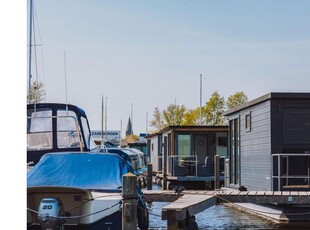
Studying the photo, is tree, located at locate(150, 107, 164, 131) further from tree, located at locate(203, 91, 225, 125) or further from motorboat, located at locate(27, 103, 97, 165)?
motorboat, located at locate(27, 103, 97, 165)

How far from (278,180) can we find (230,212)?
241 inches

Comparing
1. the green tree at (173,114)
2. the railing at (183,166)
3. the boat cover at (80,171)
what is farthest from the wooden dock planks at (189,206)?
the green tree at (173,114)

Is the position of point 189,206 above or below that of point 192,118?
below

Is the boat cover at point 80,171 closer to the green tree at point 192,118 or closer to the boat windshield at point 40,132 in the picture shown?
the boat windshield at point 40,132

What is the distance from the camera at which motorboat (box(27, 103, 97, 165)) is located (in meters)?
13.8

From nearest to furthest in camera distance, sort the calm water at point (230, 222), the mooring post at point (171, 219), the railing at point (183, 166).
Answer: the mooring post at point (171, 219) < the calm water at point (230, 222) < the railing at point (183, 166)

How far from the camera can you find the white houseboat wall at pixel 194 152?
1109 inches

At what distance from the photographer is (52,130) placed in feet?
45.3

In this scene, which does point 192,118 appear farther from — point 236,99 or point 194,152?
point 194,152

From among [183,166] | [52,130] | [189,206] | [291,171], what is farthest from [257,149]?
[183,166]

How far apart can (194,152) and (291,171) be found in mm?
14578

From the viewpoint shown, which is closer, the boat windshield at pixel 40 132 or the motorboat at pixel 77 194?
the motorboat at pixel 77 194

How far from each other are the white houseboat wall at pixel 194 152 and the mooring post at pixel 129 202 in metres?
19.9
